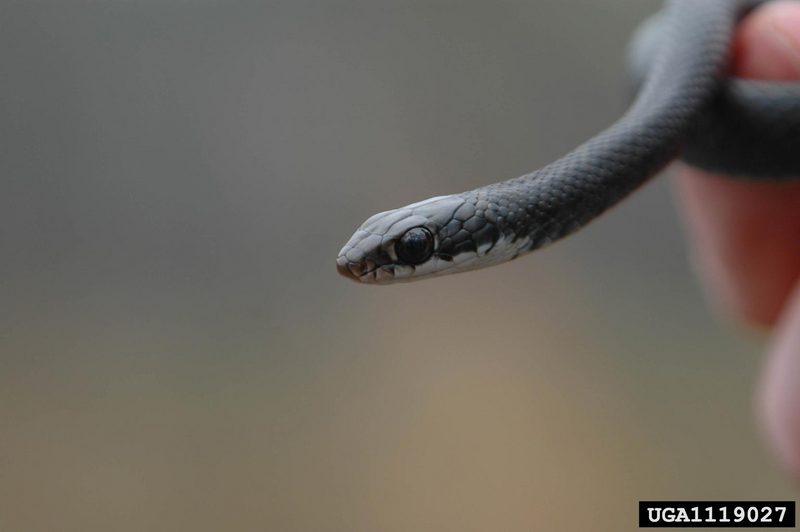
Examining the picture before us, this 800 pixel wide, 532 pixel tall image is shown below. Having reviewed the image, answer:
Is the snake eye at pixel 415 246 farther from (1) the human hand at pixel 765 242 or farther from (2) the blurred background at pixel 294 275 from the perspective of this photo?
(2) the blurred background at pixel 294 275

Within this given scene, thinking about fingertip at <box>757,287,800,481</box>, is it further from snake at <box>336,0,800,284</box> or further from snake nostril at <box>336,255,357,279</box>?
snake nostril at <box>336,255,357,279</box>

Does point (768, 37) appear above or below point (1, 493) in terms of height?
above

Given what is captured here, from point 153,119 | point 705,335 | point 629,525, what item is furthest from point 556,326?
point 153,119

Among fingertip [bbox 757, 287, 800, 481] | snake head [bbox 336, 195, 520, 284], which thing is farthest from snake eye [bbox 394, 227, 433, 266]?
fingertip [bbox 757, 287, 800, 481]

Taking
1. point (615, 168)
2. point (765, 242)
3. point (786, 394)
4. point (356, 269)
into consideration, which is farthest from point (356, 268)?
point (765, 242)

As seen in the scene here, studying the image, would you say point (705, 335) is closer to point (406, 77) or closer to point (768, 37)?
point (406, 77)

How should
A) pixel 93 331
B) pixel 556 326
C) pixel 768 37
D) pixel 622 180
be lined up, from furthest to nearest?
pixel 556 326
pixel 93 331
pixel 768 37
pixel 622 180
